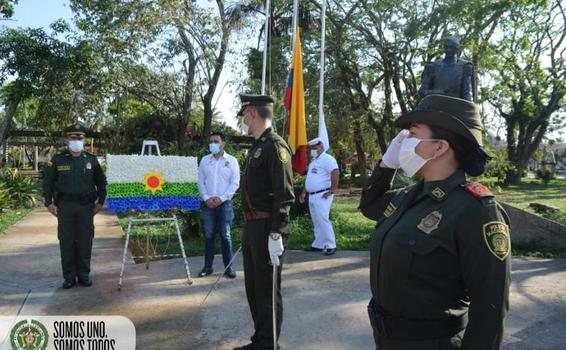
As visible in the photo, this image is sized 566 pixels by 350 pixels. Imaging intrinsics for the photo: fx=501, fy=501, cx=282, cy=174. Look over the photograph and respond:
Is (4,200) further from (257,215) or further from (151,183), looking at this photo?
(257,215)

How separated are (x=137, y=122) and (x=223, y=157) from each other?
16036 millimetres

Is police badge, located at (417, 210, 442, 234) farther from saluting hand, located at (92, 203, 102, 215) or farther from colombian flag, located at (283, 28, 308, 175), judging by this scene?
colombian flag, located at (283, 28, 308, 175)

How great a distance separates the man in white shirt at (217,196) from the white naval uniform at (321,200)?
1860 mm

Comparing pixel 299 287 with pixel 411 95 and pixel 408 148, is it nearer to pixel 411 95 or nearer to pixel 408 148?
pixel 408 148

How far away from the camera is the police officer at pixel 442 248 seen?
173cm

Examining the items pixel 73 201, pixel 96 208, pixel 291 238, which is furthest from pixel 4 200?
pixel 73 201

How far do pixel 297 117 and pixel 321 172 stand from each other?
3.17 feet

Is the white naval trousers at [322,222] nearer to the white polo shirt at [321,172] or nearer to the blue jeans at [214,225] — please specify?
the white polo shirt at [321,172]

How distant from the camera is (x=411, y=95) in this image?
21.5 m

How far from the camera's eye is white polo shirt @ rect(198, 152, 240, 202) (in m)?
6.46

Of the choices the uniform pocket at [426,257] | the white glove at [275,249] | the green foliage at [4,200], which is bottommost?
the green foliage at [4,200]

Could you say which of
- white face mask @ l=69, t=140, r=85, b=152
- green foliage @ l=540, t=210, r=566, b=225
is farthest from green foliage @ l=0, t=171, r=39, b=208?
green foliage @ l=540, t=210, r=566, b=225

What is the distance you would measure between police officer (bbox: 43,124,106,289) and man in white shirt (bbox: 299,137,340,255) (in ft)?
11.2

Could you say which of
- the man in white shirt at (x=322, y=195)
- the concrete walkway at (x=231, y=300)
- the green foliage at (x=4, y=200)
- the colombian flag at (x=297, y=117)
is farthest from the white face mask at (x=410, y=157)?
the green foliage at (x=4, y=200)
